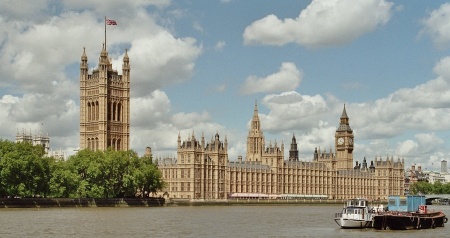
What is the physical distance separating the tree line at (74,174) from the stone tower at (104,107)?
25.9m

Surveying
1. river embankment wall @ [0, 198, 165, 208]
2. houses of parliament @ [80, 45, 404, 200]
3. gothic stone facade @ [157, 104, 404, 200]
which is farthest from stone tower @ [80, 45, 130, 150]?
river embankment wall @ [0, 198, 165, 208]

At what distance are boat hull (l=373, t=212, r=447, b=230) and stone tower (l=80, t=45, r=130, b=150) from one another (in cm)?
8431

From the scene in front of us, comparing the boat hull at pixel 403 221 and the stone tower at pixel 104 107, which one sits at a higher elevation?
the stone tower at pixel 104 107

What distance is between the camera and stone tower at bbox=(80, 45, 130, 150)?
142 metres

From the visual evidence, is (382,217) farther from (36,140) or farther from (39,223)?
(36,140)

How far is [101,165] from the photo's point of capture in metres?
104

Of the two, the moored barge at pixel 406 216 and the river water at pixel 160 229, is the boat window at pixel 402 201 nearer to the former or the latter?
the moored barge at pixel 406 216

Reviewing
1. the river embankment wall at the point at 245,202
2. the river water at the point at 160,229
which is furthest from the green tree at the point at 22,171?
the river embankment wall at the point at 245,202

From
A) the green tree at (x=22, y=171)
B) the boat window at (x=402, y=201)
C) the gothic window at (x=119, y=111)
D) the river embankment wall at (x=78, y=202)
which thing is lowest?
the river embankment wall at (x=78, y=202)

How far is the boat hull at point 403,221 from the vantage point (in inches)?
2330

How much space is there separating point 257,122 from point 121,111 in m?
45.3

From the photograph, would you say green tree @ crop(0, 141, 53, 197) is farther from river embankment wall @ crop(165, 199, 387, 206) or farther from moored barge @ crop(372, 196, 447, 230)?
moored barge @ crop(372, 196, 447, 230)

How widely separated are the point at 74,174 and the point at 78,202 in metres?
3.59

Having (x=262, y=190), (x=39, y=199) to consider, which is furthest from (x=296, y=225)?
(x=262, y=190)
